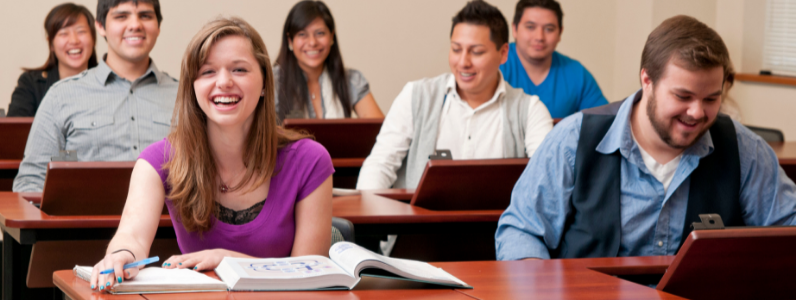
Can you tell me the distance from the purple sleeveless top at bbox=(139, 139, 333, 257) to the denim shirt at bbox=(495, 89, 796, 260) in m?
0.48

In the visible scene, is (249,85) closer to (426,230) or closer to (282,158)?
(282,158)

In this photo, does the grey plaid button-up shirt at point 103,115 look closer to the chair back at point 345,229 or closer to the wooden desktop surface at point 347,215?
the wooden desktop surface at point 347,215

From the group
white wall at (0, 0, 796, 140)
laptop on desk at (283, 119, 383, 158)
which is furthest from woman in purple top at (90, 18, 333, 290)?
white wall at (0, 0, 796, 140)

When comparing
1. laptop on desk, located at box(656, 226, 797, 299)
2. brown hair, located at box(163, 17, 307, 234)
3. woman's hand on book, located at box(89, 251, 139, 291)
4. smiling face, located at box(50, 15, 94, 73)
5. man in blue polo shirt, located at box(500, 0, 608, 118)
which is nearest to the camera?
woman's hand on book, located at box(89, 251, 139, 291)

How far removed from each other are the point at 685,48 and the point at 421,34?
4130mm

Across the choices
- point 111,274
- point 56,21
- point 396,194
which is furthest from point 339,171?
point 56,21

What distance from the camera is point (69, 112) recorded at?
9.71 ft

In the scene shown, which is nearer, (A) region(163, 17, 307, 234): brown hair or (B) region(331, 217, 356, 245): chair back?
(A) region(163, 17, 307, 234): brown hair

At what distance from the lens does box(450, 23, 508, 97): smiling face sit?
2.99m

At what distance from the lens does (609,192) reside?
A: 1838mm

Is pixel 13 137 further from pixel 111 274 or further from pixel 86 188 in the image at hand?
pixel 111 274

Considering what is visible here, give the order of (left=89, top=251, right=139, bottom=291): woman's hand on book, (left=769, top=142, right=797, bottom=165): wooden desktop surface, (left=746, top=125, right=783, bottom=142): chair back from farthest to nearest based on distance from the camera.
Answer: (left=746, top=125, right=783, bottom=142): chair back → (left=769, top=142, right=797, bottom=165): wooden desktop surface → (left=89, top=251, right=139, bottom=291): woman's hand on book

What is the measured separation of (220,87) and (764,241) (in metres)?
1.06

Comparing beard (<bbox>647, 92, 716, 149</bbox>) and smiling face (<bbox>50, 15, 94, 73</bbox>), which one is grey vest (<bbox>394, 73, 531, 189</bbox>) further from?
smiling face (<bbox>50, 15, 94, 73</bbox>)
